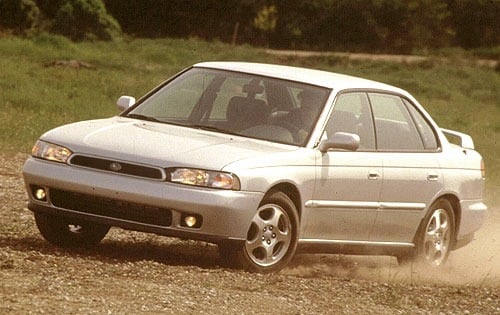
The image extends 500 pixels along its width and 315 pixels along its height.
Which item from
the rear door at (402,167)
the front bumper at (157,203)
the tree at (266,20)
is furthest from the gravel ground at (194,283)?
the tree at (266,20)

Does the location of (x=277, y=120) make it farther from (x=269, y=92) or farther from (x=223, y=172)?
(x=223, y=172)

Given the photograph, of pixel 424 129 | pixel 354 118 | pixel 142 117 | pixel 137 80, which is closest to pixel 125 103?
pixel 142 117

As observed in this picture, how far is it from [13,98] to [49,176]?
54.4ft

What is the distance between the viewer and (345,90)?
12.5 metres

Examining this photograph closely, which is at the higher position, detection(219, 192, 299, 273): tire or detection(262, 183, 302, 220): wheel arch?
detection(262, 183, 302, 220): wheel arch

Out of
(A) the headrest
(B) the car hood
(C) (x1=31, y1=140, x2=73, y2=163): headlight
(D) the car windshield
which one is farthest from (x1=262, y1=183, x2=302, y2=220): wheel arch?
(C) (x1=31, y1=140, x2=73, y2=163): headlight

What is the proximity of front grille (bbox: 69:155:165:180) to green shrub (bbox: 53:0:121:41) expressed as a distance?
135 ft

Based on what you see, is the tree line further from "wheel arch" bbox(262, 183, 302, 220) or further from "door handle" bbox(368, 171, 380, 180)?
"wheel arch" bbox(262, 183, 302, 220)

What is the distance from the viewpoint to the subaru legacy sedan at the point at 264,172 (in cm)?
1102

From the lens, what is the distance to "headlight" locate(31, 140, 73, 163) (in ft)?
37.1

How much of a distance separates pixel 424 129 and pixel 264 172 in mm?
2387

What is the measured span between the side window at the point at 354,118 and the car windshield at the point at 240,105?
0.15 m

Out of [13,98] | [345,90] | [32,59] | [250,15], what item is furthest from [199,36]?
[345,90]

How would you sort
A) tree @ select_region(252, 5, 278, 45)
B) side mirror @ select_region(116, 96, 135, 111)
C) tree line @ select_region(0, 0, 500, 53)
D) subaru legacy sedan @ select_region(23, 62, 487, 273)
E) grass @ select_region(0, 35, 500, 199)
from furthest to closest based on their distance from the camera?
tree @ select_region(252, 5, 278, 45) → tree line @ select_region(0, 0, 500, 53) → grass @ select_region(0, 35, 500, 199) → side mirror @ select_region(116, 96, 135, 111) → subaru legacy sedan @ select_region(23, 62, 487, 273)
